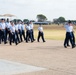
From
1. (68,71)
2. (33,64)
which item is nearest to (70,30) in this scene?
(33,64)

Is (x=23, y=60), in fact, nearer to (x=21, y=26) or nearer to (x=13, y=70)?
(x=13, y=70)

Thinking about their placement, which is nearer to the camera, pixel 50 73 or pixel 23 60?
pixel 50 73

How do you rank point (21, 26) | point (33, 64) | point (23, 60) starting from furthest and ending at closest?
point (21, 26) < point (23, 60) < point (33, 64)

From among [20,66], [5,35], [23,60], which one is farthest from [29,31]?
[20,66]

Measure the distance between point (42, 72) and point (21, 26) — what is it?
16.7 meters

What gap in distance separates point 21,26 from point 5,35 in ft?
7.40

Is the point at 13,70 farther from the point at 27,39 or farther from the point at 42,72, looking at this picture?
the point at 27,39

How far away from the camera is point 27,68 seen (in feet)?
41.2

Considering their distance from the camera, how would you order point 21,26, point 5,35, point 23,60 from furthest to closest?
1. point 21,26
2. point 5,35
3. point 23,60

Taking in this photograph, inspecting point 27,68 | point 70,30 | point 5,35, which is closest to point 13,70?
point 27,68

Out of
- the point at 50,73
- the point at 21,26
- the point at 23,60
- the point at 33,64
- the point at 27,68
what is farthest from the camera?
the point at 21,26

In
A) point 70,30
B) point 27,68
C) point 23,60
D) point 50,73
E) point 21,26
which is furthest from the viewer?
point 21,26

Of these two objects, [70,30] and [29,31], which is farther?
[29,31]

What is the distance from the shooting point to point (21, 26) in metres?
28.2
